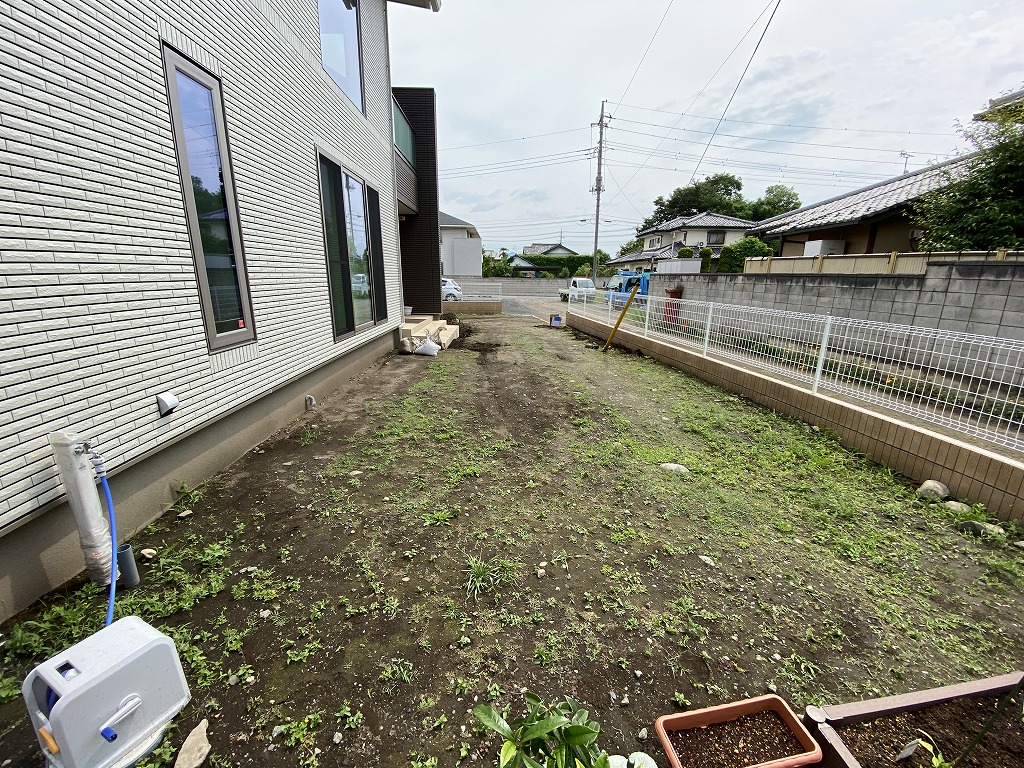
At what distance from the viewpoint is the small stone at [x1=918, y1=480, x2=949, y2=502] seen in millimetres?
2902

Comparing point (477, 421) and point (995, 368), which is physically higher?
point (995, 368)

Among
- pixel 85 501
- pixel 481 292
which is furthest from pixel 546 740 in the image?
pixel 481 292

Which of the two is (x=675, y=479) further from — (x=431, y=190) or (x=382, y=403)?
(x=431, y=190)

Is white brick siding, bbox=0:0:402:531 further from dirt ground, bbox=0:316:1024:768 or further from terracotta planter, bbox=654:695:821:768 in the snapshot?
terracotta planter, bbox=654:695:821:768

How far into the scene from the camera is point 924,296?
5801 millimetres

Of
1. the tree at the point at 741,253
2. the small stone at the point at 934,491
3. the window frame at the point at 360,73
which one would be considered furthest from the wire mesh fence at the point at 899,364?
the tree at the point at 741,253

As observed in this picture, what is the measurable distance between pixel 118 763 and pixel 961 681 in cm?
295

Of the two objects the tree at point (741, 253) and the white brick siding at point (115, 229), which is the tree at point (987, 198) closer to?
the tree at point (741, 253)

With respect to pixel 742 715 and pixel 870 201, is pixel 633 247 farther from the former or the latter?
pixel 742 715

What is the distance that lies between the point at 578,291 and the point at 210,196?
1709 cm

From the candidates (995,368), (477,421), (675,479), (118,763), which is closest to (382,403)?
(477,421)

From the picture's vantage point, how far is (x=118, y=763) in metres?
1.21

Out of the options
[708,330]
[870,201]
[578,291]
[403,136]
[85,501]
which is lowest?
[85,501]

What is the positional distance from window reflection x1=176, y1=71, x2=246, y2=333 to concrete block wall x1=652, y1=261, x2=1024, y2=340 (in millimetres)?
8156
